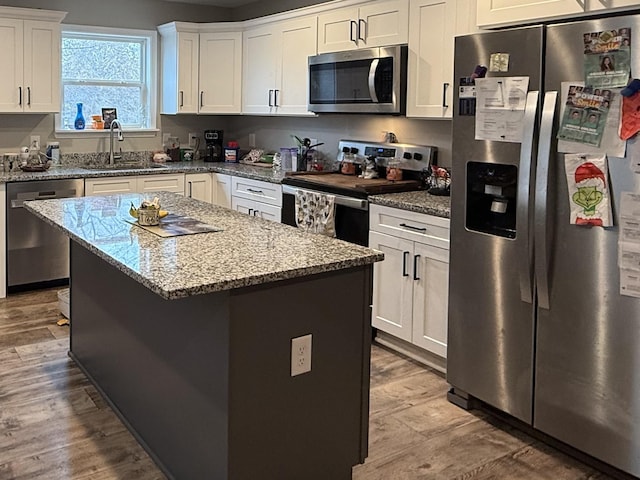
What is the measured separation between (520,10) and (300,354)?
69.1 inches

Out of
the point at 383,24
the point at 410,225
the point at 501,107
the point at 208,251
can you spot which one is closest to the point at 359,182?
the point at 410,225

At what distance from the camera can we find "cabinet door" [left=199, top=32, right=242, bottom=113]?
5.73 meters

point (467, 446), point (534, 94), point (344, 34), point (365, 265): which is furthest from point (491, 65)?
point (344, 34)

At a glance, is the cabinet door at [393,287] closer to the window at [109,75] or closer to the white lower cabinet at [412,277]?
the white lower cabinet at [412,277]

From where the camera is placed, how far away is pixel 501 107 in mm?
2732

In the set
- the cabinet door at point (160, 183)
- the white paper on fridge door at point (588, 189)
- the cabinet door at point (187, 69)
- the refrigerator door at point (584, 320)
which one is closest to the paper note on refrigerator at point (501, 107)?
the refrigerator door at point (584, 320)

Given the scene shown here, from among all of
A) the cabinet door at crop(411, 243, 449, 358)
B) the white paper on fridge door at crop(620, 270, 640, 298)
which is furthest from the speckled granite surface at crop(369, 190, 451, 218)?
the white paper on fridge door at crop(620, 270, 640, 298)

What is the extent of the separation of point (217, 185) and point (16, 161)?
160cm

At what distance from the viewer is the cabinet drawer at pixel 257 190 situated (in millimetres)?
4843

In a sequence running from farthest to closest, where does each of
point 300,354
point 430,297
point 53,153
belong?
point 53,153, point 430,297, point 300,354

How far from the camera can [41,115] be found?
5.41 meters

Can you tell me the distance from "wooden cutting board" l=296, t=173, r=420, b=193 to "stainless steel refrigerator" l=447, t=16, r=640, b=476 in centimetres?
94

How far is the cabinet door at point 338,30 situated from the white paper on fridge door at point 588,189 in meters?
2.28

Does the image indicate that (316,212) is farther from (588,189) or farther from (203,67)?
(203,67)
